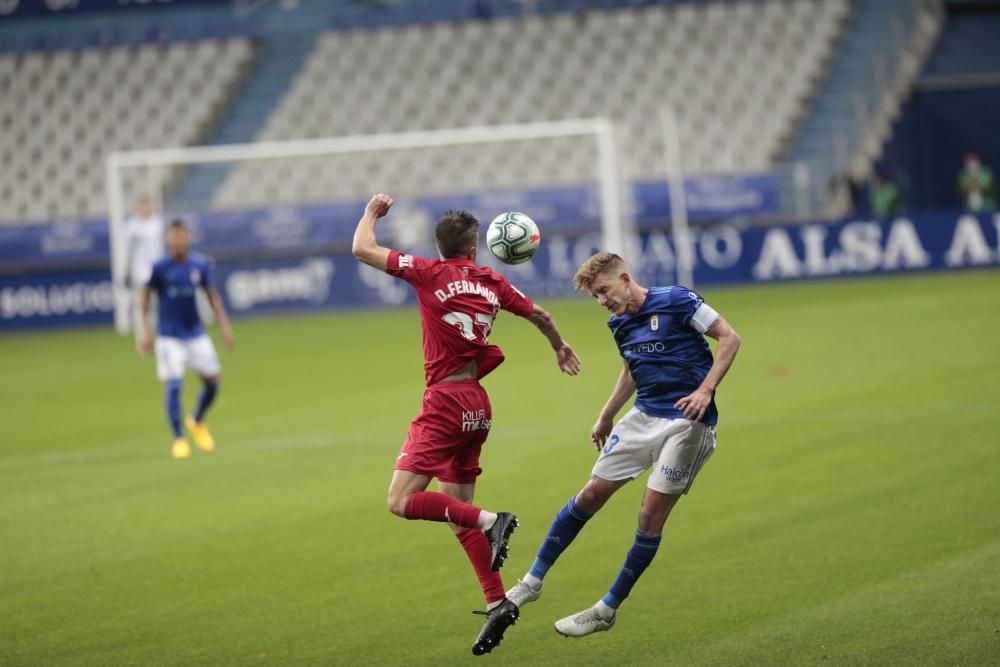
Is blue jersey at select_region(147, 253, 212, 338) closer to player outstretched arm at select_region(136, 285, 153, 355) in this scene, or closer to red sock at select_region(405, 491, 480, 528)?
player outstretched arm at select_region(136, 285, 153, 355)

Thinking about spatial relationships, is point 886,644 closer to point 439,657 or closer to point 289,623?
point 439,657

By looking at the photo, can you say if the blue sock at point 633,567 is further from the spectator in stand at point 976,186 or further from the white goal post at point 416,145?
the spectator in stand at point 976,186

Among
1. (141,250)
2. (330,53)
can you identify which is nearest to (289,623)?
(141,250)

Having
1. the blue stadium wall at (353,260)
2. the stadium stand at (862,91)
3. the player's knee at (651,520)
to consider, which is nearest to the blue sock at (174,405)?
the player's knee at (651,520)

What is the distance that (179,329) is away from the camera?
547 inches

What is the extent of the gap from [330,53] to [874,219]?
1488 cm

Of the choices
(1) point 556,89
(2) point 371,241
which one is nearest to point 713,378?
(2) point 371,241

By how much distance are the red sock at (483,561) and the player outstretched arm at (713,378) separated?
3.81ft

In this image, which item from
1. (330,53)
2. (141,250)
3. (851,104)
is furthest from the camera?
(330,53)

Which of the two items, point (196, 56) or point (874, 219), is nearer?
point (874, 219)

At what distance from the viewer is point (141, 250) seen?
912 inches

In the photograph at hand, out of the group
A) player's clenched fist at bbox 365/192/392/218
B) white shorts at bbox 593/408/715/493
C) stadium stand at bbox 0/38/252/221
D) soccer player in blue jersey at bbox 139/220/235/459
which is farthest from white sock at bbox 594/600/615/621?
stadium stand at bbox 0/38/252/221

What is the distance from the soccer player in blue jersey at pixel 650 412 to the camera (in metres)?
6.99

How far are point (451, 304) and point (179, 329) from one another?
731cm
